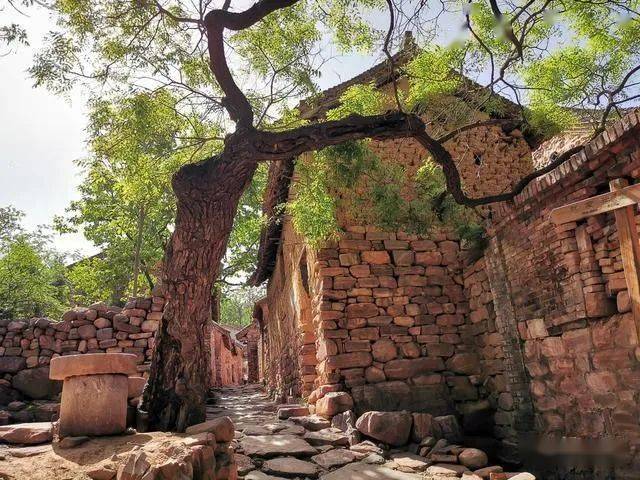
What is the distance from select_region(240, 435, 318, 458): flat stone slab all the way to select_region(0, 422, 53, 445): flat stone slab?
5.92 feet

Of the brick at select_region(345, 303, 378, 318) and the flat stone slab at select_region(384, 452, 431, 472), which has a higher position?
the brick at select_region(345, 303, 378, 318)

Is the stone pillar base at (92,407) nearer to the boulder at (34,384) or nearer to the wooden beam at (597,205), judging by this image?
the wooden beam at (597,205)

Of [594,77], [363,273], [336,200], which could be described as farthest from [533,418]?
[594,77]

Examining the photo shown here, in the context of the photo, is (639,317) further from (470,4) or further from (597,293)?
(470,4)

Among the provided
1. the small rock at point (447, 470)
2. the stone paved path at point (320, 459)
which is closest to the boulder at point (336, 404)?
the stone paved path at point (320, 459)

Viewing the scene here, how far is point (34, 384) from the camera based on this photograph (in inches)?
330

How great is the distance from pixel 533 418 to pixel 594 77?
16.1 feet

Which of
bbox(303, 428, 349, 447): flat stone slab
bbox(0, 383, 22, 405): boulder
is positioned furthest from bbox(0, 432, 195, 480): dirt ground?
bbox(0, 383, 22, 405): boulder

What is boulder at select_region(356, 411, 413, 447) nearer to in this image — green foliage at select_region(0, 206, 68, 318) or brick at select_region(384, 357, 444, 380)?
brick at select_region(384, 357, 444, 380)

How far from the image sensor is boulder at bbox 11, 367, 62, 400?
836 centimetres

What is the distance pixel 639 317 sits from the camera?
387 cm

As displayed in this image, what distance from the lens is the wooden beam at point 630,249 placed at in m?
3.89

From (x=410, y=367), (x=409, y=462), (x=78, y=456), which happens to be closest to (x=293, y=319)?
(x=410, y=367)

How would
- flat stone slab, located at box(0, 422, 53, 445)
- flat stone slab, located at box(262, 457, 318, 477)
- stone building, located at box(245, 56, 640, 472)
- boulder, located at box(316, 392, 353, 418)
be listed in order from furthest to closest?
1. boulder, located at box(316, 392, 353, 418)
2. flat stone slab, located at box(262, 457, 318, 477)
3. stone building, located at box(245, 56, 640, 472)
4. flat stone slab, located at box(0, 422, 53, 445)
